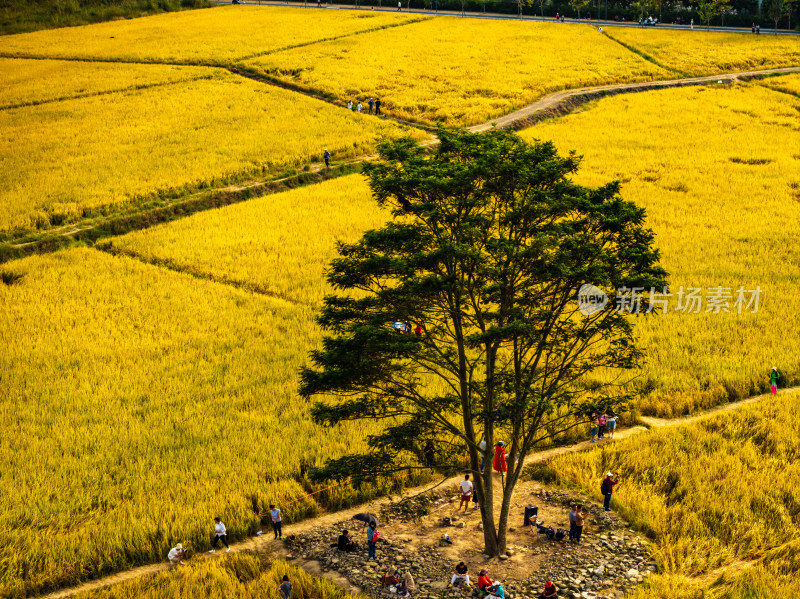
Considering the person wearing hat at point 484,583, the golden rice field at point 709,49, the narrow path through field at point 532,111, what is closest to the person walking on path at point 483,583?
the person wearing hat at point 484,583

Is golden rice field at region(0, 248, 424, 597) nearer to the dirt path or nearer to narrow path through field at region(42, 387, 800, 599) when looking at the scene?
narrow path through field at region(42, 387, 800, 599)

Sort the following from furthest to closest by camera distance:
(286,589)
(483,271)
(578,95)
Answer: (578,95), (483,271), (286,589)

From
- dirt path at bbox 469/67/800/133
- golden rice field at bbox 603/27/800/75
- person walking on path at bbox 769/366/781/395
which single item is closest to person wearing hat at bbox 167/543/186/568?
person walking on path at bbox 769/366/781/395

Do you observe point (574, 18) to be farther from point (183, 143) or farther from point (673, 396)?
point (673, 396)

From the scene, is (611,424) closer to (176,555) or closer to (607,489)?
(607,489)

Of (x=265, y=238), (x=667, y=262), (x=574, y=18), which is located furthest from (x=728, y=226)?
(x=574, y=18)

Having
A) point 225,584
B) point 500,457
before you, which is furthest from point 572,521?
point 225,584
